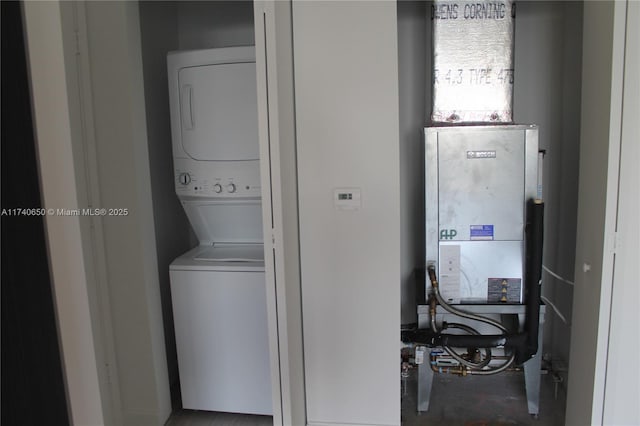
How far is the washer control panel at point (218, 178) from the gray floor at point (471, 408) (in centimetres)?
119

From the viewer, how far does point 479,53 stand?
76.0 inches

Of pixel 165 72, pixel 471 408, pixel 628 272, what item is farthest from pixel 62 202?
pixel 471 408

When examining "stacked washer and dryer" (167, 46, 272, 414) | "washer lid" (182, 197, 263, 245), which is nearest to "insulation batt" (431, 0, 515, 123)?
"stacked washer and dryer" (167, 46, 272, 414)

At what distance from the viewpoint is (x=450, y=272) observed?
2.04 metres

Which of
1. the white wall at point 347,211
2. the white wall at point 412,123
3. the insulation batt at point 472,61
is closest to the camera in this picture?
the white wall at point 347,211

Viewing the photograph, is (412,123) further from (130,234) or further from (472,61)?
(130,234)

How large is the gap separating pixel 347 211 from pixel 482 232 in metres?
0.75

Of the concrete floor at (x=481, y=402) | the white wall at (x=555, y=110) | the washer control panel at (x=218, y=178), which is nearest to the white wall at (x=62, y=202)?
the washer control panel at (x=218, y=178)

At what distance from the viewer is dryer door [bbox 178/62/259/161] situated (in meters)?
2.05

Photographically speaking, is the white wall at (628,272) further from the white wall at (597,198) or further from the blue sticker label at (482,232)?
the blue sticker label at (482,232)

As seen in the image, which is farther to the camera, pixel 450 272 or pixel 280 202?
pixel 450 272

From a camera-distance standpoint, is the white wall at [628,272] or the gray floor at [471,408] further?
the gray floor at [471,408]

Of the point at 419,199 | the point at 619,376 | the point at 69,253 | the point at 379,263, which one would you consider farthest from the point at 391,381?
the point at 69,253

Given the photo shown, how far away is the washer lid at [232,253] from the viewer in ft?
6.75
